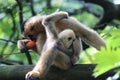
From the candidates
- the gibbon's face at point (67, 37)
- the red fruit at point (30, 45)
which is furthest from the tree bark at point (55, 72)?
the red fruit at point (30, 45)

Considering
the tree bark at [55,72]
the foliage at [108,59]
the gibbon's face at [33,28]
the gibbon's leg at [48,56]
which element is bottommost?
the tree bark at [55,72]

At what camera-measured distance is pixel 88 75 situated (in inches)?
125

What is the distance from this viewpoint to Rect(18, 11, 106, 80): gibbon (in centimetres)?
373

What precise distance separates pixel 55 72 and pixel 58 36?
39cm

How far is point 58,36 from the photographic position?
3.82m

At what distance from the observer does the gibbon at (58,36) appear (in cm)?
373

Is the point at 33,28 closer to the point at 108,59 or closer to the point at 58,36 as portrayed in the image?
the point at 58,36

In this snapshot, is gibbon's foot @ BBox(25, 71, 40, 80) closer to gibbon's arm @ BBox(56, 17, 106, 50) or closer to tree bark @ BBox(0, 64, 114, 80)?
tree bark @ BBox(0, 64, 114, 80)

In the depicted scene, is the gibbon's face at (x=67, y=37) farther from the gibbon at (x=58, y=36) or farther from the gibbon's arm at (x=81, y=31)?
the gibbon's arm at (x=81, y=31)

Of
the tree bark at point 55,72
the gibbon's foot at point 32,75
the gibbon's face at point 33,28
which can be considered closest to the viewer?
the tree bark at point 55,72

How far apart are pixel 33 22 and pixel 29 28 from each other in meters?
0.08

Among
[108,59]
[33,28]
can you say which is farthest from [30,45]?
[108,59]

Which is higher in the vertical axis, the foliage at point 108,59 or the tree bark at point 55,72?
the foliage at point 108,59

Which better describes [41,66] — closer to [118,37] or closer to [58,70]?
[58,70]
